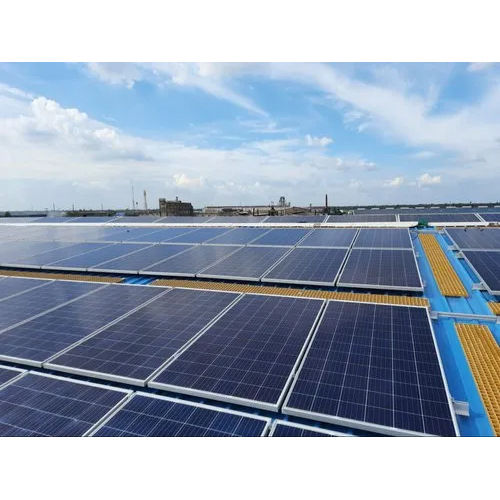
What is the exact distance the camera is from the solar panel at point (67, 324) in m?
10.4

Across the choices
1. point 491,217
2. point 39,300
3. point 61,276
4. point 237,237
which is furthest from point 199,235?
point 491,217

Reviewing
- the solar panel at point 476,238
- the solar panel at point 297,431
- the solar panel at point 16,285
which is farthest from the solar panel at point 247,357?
the solar panel at point 476,238

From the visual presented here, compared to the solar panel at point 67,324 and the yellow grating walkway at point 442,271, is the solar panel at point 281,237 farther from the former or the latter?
the solar panel at point 67,324

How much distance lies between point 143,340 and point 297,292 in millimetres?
8369

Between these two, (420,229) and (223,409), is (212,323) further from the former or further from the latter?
(420,229)

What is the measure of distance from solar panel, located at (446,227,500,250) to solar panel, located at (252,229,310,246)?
13.1 metres

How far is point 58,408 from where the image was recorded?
25.7 ft

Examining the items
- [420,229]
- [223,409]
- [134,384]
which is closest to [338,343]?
[223,409]

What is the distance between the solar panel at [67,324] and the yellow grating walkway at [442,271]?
51.2ft

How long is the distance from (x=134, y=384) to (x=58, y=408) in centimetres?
197

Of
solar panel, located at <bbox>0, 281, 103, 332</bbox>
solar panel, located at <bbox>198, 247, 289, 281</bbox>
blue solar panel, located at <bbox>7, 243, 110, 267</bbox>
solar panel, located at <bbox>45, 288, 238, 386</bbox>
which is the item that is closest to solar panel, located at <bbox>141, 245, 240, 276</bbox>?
solar panel, located at <bbox>198, 247, 289, 281</bbox>

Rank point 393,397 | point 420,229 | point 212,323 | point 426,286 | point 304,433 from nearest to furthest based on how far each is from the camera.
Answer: point 304,433
point 393,397
point 212,323
point 426,286
point 420,229

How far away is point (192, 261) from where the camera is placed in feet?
70.4
